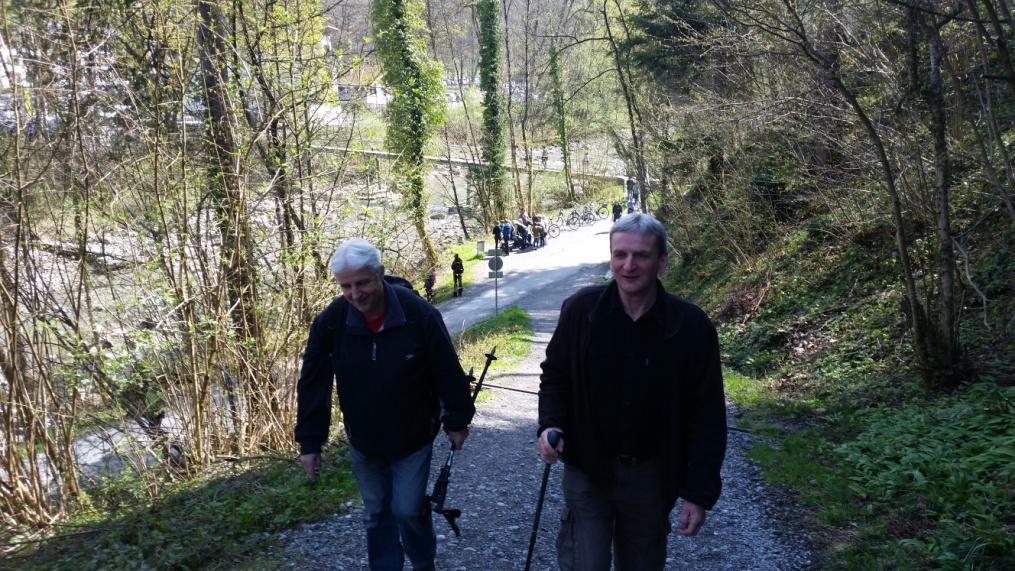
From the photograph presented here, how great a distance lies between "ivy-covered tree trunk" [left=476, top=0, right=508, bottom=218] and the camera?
3669 cm

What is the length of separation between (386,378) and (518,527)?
2.76 m

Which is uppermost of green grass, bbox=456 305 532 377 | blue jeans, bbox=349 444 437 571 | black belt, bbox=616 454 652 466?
black belt, bbox=616 454 652 466

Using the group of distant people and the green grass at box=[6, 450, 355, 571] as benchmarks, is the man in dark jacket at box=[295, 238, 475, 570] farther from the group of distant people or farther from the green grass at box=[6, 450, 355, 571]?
the group of distant people

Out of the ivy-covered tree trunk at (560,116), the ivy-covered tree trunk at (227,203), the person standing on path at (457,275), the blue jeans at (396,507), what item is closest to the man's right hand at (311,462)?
the blue jeans at (396,507)

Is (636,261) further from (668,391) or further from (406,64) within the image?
(406,64)

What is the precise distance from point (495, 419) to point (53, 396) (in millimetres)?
4939

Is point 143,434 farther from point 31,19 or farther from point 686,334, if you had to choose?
point 686,334

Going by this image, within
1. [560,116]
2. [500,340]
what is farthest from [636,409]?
[560,116]

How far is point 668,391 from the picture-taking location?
2.88 meters

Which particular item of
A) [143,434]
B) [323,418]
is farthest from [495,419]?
[323,418]

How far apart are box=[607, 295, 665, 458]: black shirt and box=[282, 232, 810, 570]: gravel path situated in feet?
8.41

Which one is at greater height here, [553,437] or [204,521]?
[553,437]

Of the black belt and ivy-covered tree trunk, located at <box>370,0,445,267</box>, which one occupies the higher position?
ivy-covered tree trunk, located at <box>370,0,445,267</box>

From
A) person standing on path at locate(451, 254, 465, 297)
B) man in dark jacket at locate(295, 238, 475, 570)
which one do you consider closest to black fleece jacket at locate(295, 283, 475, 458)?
man in dark jacket at locate(295, 238, 475, 570)
